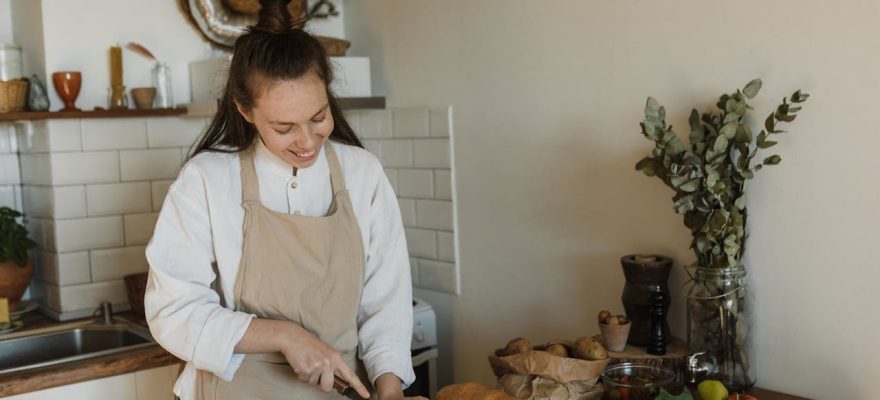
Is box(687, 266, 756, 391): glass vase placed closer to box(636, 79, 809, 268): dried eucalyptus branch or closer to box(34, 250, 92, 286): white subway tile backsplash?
box(636, 79, 809, 268): dried eucalyptus branch

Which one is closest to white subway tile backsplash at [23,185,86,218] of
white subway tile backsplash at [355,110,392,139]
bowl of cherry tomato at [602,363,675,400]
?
white subway tile backsplash at [355,110,392,139]

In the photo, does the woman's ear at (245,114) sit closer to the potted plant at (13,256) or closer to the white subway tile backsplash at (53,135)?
the white subway tile backsplash at (53,135)

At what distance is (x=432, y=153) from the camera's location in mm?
3145

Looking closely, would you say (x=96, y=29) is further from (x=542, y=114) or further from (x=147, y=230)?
(x=542, y=114)

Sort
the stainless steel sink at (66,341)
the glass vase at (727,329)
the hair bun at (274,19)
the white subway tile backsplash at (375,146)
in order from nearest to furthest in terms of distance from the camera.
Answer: the hair bun at (274,19), the glass vase at (727,329), the stainless steel sink at (66,341), the white subway tile backsplash at (375,146)

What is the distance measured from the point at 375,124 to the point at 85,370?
51.3 inches

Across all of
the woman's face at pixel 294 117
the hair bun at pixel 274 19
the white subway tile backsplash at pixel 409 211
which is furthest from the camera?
the white subway tile backsplash at pixel 409 211

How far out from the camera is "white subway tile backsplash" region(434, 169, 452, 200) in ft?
10.2

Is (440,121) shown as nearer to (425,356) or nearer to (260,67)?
(425,356)

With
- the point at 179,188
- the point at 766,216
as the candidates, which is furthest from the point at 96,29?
the point at 766,216

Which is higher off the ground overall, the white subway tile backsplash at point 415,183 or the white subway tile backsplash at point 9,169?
the white subway tile backsplash at point 9,169

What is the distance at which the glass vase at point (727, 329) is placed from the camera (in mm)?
2188

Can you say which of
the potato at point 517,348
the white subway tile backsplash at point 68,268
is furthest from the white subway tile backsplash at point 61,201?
the potato at point 517,348

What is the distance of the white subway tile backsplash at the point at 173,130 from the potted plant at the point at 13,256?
480mm
